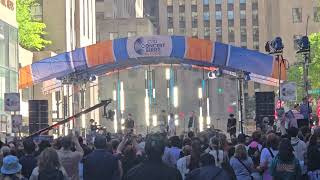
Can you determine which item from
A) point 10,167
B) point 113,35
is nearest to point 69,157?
point 10,167

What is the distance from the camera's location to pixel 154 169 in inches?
278

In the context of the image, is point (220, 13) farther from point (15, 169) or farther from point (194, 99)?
point (15, 169)

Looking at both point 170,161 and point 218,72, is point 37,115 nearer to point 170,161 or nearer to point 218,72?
point 218,72

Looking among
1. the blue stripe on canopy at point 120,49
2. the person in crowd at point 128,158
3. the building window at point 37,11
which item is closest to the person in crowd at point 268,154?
the person in crowd at point 128,158

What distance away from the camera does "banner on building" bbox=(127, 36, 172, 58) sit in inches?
1304

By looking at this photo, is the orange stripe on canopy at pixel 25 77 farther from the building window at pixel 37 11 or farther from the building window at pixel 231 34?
the building window at pixel 231 34

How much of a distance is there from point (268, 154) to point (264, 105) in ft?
58.8

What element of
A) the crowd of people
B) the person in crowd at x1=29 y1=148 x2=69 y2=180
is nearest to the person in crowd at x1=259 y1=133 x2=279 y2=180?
the crowd of people

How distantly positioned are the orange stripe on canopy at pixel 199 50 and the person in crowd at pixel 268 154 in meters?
21.3

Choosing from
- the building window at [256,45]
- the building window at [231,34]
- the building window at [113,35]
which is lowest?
the building window at [113,35]

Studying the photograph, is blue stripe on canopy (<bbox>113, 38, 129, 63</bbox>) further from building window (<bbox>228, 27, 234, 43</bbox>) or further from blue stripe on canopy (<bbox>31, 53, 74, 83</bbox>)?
building window (<bbox>228, 27, 234, 43</bbox>)

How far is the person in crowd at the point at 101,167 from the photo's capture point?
10.0 metres

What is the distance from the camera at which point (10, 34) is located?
43.1m

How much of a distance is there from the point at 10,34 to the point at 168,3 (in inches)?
4142
